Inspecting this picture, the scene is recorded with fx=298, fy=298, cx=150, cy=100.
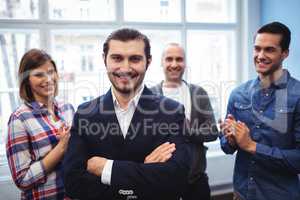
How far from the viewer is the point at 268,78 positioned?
6.20 ft

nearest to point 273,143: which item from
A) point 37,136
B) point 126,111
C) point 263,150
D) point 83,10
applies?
point 263,150

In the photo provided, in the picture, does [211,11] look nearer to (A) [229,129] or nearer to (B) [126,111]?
(A) [229,129]

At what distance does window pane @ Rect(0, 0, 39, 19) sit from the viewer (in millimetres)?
2777

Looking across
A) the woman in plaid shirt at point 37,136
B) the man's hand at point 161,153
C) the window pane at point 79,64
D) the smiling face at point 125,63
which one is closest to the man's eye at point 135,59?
the smiling face at point 125,63

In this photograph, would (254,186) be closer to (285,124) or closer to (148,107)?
(285,124)

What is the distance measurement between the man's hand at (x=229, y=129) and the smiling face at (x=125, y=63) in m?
0.69

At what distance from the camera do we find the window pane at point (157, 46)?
3332 mm

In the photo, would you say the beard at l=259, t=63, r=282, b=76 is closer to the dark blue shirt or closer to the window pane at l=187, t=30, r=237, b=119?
the dark blue shirt

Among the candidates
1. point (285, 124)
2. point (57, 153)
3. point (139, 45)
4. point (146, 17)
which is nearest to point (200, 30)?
point (146, 17)

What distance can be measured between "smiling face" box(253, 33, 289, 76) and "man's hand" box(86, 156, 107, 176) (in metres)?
1.14

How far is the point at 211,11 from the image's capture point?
11.9 feet

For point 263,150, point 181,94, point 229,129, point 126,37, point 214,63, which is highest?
point 126,37

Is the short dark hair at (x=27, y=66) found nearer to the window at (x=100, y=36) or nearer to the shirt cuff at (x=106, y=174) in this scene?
the shirt cuff at (x=106, y=174)

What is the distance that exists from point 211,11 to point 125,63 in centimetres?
253
